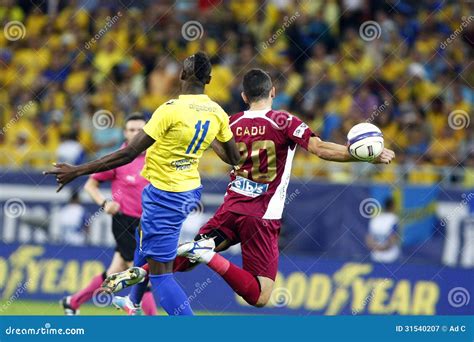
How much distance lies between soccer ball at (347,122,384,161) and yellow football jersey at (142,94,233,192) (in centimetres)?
115

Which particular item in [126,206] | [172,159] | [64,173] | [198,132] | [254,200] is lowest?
[126,206]

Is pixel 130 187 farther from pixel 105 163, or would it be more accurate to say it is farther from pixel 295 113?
pixel 295 113

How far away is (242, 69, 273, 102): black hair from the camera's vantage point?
1036cm

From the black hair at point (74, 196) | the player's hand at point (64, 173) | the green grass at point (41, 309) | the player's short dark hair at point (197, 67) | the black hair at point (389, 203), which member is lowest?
the green grass at point (41, 309)

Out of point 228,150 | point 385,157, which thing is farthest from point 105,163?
point 385,157

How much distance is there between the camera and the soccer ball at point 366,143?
954 centimetres

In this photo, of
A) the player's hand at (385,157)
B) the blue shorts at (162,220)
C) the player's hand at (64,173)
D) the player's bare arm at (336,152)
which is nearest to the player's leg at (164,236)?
the blue shorts at (162,220)

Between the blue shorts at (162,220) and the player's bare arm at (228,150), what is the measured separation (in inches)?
17.2

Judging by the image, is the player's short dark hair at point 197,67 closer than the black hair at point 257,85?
Yes

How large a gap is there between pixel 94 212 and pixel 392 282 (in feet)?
16.0

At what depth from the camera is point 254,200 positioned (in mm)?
10555

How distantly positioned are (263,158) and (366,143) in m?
1.23

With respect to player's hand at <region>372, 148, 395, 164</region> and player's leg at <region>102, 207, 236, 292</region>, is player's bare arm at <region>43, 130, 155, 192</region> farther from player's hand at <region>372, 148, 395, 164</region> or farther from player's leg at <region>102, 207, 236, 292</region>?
player's hand at <region>372, 148, 395, 164</region>

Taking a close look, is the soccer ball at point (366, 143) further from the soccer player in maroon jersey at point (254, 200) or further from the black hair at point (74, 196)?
the black hair at point (74, 196)
